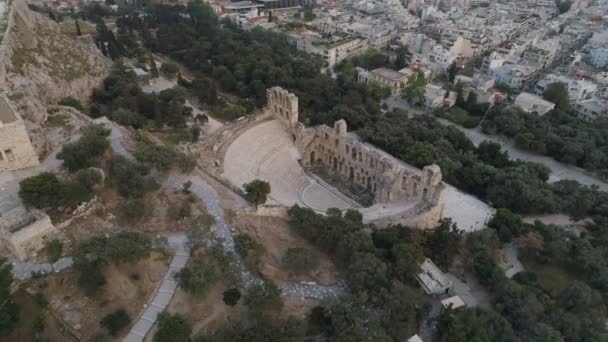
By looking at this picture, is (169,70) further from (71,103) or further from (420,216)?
(420,216)

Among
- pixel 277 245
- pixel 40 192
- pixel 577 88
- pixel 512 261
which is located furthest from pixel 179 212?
pixel 577 88

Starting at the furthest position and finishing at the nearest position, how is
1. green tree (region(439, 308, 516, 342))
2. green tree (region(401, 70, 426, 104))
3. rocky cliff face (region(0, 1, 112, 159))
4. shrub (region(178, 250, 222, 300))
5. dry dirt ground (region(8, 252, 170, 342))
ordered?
1. green tree (region(401, 70, 426, 104))
2. rocky cliff face (region(0, 1, 112, 159))
3. green tree (region(439, 308, 516, 342))
4. shrub (region(178, 250, 222, 300))
5. dry dirt ground (region(8, 252, 170, 342))

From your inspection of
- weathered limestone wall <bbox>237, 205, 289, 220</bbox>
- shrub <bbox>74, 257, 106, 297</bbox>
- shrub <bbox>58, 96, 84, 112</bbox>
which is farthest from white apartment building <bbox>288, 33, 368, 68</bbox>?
shrub <bbox>74, 257, 106, 297</bbox>

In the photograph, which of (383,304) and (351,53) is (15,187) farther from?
(351,53)

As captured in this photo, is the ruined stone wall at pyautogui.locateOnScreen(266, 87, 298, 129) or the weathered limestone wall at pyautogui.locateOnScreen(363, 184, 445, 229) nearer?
the weathered limestone wall at pyautogui.locateOnScreen(363, 184, 445, 229)

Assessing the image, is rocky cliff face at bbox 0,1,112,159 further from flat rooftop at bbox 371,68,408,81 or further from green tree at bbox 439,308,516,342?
flat rooftop at bbox 371,68,408,81

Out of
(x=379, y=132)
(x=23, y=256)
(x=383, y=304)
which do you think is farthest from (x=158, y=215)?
(x=379, y=132)

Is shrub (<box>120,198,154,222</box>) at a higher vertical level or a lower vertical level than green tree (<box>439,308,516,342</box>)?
higher
